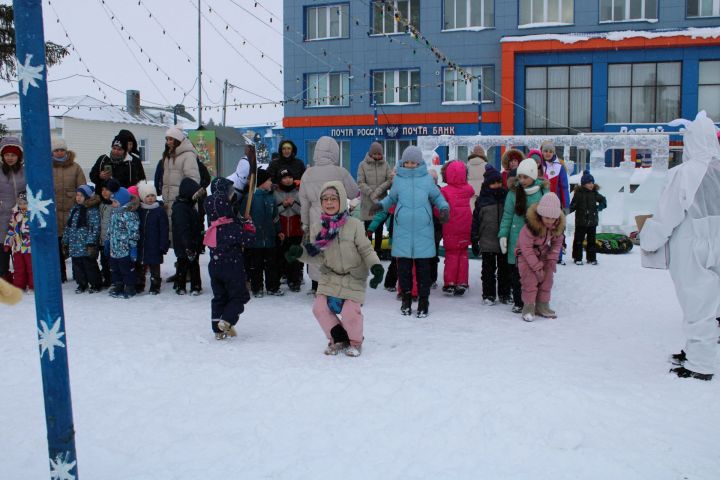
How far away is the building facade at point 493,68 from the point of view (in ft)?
84.9

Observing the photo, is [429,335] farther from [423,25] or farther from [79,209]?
[423,25]

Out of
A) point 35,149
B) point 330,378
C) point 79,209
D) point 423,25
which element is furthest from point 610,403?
point 423,25

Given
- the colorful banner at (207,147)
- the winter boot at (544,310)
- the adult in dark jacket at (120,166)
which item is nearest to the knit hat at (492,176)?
the winter boot at (544,310)

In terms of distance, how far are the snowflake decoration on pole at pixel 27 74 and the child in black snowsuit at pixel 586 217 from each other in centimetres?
989

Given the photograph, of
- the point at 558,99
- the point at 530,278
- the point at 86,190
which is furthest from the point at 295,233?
the point at 558,99

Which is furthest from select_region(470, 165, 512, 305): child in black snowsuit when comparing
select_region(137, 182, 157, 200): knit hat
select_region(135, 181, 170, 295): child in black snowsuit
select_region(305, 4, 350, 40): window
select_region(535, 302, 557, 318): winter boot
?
select_region(305, 4, 350, 40): window

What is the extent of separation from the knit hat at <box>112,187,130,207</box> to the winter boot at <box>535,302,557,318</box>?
537cm

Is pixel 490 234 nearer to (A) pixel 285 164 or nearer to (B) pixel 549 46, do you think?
(A) pixel 285 164

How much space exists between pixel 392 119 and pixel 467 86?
342 centimetres

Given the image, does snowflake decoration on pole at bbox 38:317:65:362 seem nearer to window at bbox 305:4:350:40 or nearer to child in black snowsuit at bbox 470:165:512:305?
child in black snowsuit at bbox 470:165:512:305

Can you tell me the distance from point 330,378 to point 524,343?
2176 millimetres

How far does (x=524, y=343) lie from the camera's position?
22.2 feet

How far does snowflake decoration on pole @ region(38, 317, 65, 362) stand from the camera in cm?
299

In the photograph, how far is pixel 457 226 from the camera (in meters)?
8.87
